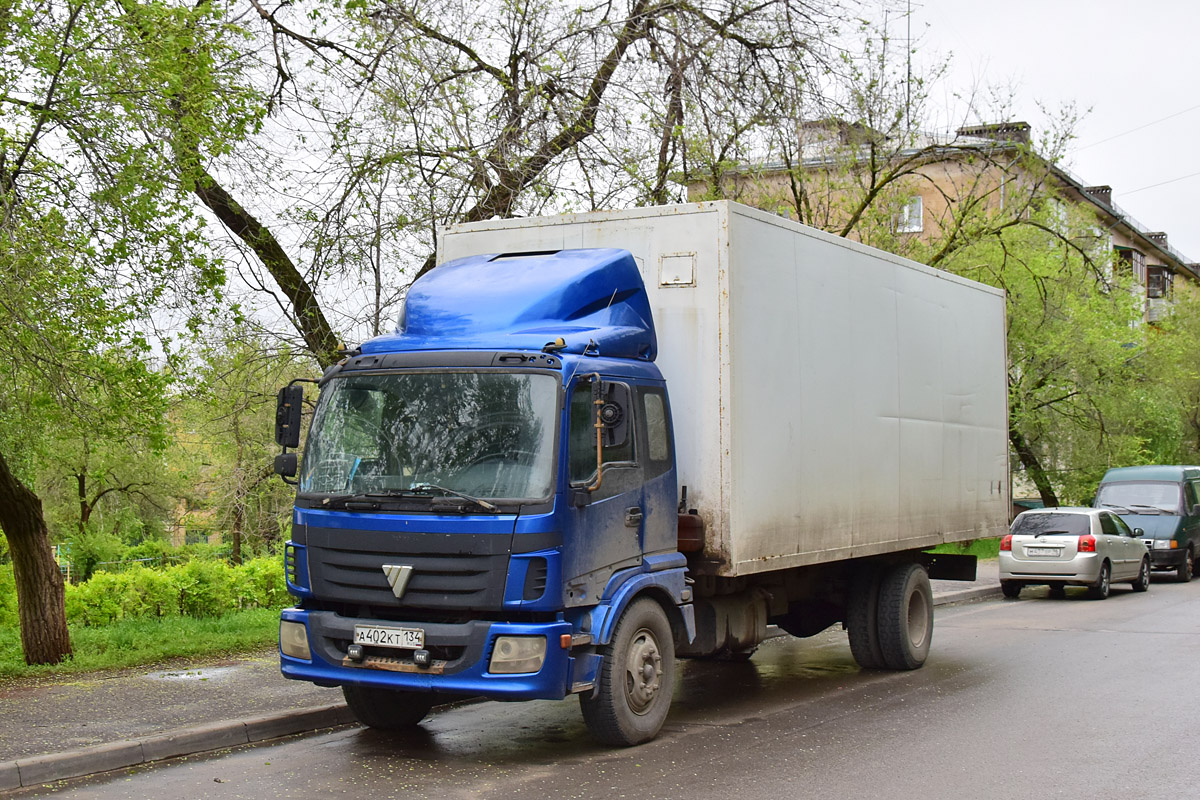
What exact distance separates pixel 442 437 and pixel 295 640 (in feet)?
5.32

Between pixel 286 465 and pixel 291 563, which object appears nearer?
pixel 291 563

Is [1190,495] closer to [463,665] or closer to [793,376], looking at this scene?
[793,376]

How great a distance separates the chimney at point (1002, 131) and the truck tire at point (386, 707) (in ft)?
44.1

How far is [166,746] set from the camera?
7.45 meters

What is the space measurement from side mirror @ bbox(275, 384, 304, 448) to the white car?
14.2 m

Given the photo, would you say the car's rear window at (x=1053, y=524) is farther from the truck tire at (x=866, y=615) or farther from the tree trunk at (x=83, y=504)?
the tree trunk at (x=83, y=504)

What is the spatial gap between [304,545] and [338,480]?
18.9 inches

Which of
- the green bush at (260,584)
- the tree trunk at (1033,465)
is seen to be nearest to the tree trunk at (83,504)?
the green bush at (260,584)

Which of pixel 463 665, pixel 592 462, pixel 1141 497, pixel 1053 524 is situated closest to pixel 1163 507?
pixel 1141 497

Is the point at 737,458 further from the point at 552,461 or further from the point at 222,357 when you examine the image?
the point at 222,357

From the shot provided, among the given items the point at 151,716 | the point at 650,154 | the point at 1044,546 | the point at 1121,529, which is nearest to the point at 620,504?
the point at 151,716

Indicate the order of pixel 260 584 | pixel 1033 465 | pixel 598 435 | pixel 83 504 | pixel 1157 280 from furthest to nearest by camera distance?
pixel 1157 280 → pixel 83 504 → pixel 1033 465 → pixel 260 584 → pixel 598 435

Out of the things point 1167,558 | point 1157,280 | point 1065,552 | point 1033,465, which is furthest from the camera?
point 1157,280

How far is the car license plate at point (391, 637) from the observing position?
22.7 feet
